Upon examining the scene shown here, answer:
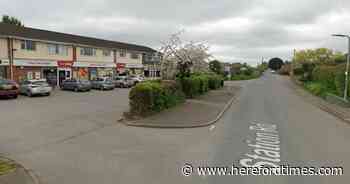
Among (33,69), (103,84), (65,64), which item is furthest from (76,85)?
(65,64)

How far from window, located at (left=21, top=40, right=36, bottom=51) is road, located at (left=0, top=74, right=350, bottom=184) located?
66.6ft

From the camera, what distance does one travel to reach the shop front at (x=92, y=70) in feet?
118

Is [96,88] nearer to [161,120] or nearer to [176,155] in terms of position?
[161,120]

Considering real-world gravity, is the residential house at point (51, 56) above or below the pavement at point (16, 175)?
above

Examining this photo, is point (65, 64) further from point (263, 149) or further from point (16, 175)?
point (263, 149)

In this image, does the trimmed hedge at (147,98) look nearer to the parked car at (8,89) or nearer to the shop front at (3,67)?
the parked car at (8,89)

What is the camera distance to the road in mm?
5418

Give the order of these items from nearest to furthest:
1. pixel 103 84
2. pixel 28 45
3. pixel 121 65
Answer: pixel 28 45, pixel 103 84, pixel 121 65

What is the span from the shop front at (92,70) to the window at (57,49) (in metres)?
2.08

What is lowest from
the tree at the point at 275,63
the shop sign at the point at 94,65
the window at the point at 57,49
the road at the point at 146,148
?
the road at the point at 146,148

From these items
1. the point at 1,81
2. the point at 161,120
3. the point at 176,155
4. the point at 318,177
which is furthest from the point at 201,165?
the point at 1,81

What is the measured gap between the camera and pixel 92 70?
1515 inches

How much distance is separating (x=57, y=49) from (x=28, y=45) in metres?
Result: 3.82

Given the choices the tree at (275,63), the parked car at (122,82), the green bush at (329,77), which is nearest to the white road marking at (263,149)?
the green bush at (329,77)
